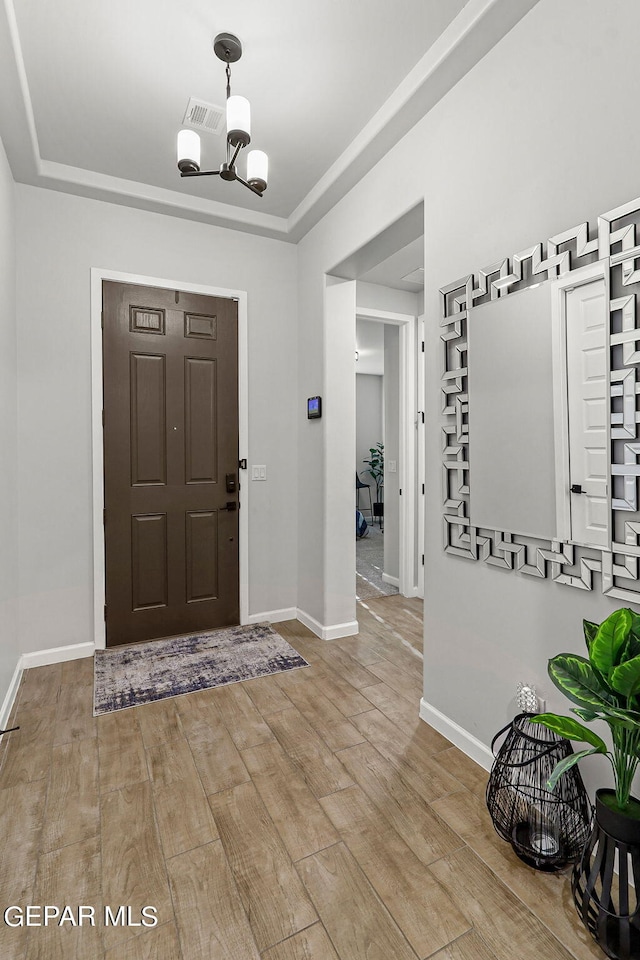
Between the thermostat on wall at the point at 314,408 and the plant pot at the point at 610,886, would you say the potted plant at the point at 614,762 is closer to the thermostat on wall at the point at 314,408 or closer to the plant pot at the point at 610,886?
the plant pot at the point at 610,886

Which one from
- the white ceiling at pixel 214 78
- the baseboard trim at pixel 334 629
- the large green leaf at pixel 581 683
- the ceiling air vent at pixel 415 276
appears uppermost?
the white ceiling at pixel 214 78

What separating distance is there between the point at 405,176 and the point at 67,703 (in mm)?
3132

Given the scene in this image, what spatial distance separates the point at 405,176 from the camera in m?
2.38

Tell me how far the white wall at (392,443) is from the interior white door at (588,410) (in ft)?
9.09

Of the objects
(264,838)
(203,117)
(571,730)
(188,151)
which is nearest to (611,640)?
(571,730)

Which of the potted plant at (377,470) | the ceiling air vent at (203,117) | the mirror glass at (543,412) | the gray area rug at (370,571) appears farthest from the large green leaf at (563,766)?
the potted plant at (377,470)

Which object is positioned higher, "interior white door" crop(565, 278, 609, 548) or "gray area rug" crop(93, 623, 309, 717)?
"interior white door" crop(565, 278, 609, 548)

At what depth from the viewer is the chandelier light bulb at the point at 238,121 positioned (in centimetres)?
179

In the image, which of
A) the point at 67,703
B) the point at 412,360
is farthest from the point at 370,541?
the point at 67,703

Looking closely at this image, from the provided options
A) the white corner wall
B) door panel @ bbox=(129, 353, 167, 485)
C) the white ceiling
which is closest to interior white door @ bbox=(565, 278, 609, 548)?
the white ceiling

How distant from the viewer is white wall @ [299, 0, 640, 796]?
1.47 metres

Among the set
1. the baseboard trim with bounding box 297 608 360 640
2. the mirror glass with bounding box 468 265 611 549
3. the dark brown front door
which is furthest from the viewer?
the baseboard trim with bounding box 297 608 360 640

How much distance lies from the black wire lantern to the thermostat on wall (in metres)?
2.21

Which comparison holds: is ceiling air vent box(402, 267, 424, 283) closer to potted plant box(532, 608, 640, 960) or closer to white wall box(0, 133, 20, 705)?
white wall box(0, 133, 20, 705)
